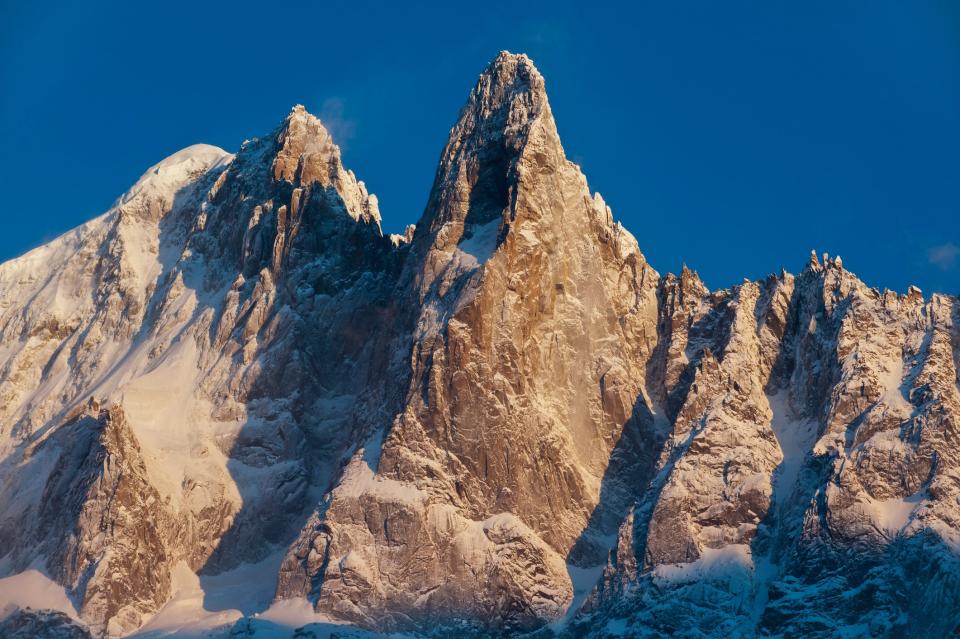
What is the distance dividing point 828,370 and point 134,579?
66854 millimetres

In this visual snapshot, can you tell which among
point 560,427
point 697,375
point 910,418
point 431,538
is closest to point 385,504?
point 431,538

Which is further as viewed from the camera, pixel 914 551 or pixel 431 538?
pixel 431 538

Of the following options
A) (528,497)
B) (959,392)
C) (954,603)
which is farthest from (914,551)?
(528,497)

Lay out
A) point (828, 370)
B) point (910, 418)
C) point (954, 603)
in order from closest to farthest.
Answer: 1. point (954, 603)
2. point (910, 418)
3. point (828, 370)

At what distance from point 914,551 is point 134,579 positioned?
71519 millimetres

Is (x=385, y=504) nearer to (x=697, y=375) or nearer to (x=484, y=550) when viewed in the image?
(x=484, y=550)

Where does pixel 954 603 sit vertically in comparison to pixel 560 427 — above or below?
below

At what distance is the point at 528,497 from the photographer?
637 feet

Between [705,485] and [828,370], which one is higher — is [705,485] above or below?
below

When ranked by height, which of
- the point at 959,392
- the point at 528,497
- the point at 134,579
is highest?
the point at 959,392

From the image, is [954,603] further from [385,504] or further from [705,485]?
[385,504]

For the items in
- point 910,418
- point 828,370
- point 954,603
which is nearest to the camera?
point 954,603

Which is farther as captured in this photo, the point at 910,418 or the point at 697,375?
the point at 697,375

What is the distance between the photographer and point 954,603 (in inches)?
6722
